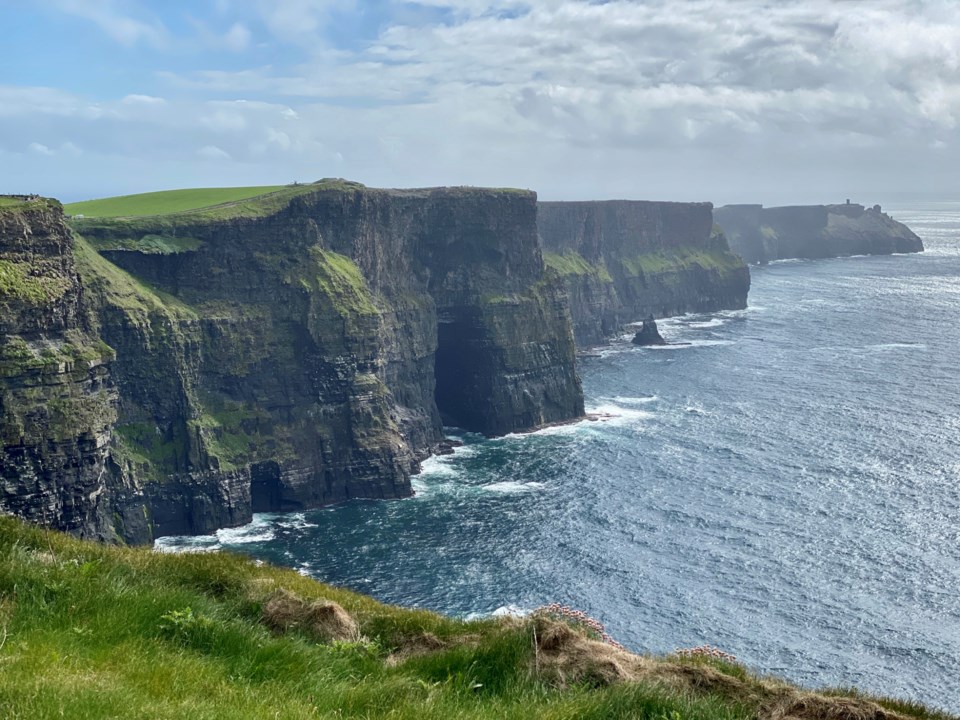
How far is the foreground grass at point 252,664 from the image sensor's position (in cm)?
1456

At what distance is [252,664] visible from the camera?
1712cm

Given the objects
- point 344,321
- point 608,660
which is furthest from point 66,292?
point 608,660

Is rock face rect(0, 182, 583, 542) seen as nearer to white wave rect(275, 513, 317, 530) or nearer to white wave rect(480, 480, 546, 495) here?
white wave rect(275, 513, 317, 530)

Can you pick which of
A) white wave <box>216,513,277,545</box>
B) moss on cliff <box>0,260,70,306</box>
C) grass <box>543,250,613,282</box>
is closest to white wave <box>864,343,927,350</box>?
grass <box>543,250,613,282</box>

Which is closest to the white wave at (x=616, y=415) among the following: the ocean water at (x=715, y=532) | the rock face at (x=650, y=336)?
the ocean water at (x=715, y=532)

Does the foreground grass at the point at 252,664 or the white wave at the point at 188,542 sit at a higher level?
the foreground grass at the point at 252,664

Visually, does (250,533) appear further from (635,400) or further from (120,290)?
(635,400)

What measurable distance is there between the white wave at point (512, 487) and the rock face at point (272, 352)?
9137 millimetres

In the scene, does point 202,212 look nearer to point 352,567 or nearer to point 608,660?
point 352,567

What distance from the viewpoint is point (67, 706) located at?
13.3 metres

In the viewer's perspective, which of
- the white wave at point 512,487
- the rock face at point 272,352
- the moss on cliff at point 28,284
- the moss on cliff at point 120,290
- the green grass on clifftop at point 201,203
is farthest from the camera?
the green grass on clifftop at point 201,203

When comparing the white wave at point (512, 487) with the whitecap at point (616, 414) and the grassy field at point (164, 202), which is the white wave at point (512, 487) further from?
the grassy field at point (164, 202)

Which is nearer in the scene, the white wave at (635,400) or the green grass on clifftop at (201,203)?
the green grass on clifftop at (201,203)

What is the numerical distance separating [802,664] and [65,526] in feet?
165
